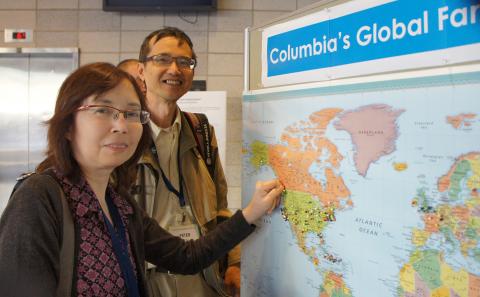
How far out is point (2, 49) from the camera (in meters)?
3.75

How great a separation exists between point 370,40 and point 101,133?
74 cm

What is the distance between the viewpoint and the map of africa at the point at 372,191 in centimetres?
83

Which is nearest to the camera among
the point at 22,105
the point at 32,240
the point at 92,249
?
the point at 32,240

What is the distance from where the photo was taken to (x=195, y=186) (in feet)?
5.50

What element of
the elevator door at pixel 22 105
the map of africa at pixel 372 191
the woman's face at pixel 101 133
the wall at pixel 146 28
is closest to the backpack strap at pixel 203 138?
the map of africa at pixel 372 191

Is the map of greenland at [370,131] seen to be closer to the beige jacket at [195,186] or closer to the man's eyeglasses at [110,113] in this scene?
the man's eyeglasses at [110,113]

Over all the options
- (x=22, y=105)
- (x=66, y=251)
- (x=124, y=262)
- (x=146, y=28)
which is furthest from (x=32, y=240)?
(x=22, y=105)

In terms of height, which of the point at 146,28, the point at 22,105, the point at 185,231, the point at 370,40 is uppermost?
the point at 146,28

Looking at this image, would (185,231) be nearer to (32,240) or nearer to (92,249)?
(92,249)

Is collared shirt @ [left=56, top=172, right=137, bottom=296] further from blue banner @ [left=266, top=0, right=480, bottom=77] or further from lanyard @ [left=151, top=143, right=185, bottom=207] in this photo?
blue banner @ [left=266, top=0, right=480, bottom=77]

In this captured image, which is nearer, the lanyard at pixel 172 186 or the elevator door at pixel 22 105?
the lanyard at pixel 172 186

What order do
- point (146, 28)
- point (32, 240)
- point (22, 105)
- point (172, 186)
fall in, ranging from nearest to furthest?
1. point (32, 240)
2. point (172, 186)
3. point (146, 28)
4. point (22, 105)

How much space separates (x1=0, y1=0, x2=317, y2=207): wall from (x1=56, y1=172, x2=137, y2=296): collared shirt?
2.59 metres

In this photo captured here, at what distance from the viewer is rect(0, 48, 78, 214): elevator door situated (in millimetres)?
3852
